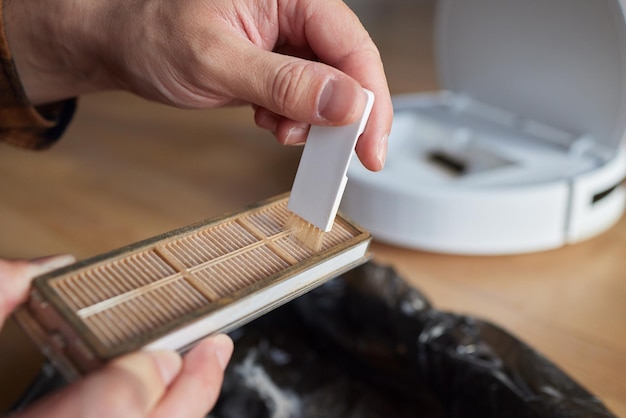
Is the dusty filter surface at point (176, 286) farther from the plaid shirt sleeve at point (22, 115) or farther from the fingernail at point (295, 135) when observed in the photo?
the plaid shirt sleeve at point (22, 115)

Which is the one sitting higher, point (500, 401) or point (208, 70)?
point (208, 70)

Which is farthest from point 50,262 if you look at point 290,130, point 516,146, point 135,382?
point 516,146

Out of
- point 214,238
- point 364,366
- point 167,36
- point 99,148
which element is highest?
point 167,36

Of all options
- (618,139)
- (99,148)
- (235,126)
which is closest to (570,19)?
(618,139)

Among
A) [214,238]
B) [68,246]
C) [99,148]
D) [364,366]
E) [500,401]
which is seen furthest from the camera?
[99,148]

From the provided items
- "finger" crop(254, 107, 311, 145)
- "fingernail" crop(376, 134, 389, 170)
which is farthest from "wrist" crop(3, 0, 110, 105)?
"fingernail" crop(376, 134, 389, 170)

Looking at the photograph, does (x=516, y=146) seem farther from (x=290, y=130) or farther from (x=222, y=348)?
(x=222, y=348)

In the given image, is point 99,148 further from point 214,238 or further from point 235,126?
point 214,238
